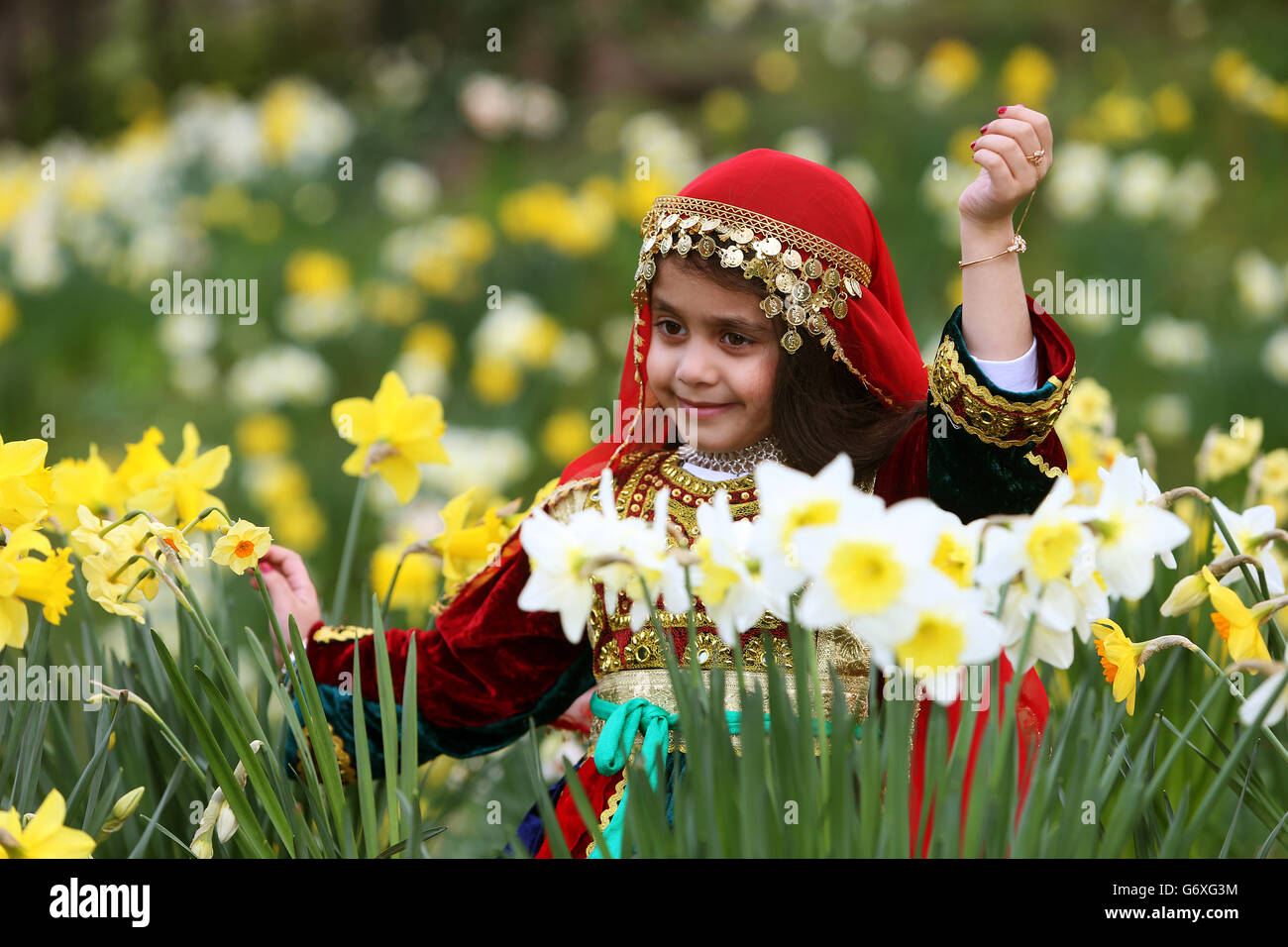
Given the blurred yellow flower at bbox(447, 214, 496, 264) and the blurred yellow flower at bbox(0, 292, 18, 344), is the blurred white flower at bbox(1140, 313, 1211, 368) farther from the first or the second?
the blurred yellow flower at bbox(0, 292, 18, 344)

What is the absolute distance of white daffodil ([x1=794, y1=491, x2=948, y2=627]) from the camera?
926 millimetres

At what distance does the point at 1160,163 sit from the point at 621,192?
5.82 feet

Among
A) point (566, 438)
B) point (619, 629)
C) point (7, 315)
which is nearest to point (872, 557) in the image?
point (619, 629)

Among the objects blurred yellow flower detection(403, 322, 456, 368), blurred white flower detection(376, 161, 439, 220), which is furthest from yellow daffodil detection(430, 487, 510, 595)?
blurred white flower detection(376, 161, 439, 220)

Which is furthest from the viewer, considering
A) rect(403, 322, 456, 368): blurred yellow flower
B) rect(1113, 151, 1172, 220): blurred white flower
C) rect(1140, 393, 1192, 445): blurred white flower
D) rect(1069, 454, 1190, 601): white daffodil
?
rect(1113, 151, 1172, 220): blurred white flower

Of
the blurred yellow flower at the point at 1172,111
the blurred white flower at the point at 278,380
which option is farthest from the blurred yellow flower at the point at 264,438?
the blurred yellow flower at the point at 1172,111

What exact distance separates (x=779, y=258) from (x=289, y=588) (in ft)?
2.65

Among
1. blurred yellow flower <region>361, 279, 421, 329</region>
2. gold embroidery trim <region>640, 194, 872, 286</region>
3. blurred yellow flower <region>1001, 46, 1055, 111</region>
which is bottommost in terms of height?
gold embroidery trim <region>640, 194, 872, 286</region>

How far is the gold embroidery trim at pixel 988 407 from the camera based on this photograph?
1.33 m

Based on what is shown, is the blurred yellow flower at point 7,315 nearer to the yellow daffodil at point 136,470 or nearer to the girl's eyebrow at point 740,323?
the yellow daffodil at point 136,470

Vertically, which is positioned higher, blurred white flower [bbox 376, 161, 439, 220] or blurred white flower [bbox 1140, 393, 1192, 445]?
blurred white flower [bbox 376, 161, 439, 220]

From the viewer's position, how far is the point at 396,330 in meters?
4.51

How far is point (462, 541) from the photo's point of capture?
1.71 metres

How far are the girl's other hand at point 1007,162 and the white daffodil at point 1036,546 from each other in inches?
16.0
